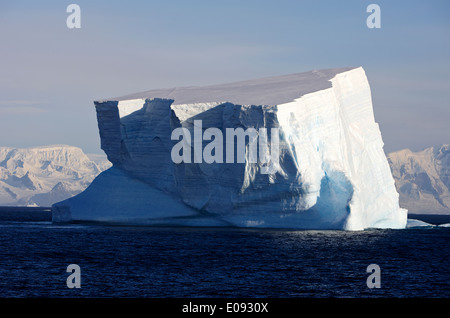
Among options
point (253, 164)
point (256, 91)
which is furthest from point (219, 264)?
point (256, 91)

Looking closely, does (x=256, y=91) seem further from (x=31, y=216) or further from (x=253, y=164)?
(x=31, y=216)

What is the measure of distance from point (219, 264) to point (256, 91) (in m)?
13.0

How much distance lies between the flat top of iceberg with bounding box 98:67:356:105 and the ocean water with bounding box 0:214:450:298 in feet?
18.6

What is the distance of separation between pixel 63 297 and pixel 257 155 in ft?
46.2

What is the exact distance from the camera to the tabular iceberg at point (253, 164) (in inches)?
1111

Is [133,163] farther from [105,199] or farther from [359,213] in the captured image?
[359,213]

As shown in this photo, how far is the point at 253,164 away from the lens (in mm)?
27969

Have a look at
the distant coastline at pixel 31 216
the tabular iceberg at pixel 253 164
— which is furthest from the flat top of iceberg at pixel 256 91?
the distant coastline at pixel 31 216

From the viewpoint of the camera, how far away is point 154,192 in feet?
103

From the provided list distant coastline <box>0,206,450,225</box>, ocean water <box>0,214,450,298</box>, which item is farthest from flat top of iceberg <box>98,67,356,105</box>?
distant coastline <box>0,206,450,225</box>

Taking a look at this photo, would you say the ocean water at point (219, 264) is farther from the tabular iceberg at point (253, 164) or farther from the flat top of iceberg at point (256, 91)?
the flat top of iceberg at point (256, 91)

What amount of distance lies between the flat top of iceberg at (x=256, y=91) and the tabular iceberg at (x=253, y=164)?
7cm
